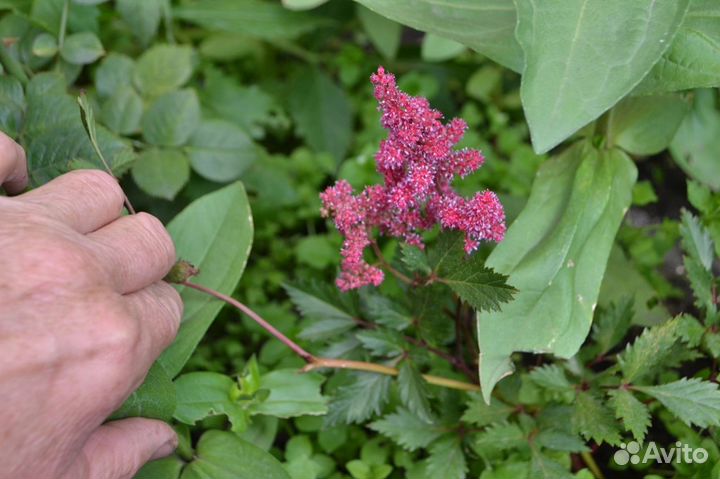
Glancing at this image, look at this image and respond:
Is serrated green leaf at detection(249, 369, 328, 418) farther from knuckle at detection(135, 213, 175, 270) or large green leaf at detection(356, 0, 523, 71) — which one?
large green leaf at detection(356, 0, 523, 71)

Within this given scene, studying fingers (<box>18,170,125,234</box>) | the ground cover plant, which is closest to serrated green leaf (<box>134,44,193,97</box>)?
the ground cover plant

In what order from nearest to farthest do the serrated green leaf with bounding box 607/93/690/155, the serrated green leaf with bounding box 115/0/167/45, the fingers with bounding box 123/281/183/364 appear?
the fingers with bounding box 123/281/183/364 < the serrated green leaf with bounding box 607/93/690/155 < the serrated green leaf with bounding box 115/0/167/45

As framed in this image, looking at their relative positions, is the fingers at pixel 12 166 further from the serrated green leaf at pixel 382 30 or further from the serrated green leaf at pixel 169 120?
the serrated green leaf at pixel 382 30

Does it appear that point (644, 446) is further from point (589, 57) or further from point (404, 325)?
point (589, 57)

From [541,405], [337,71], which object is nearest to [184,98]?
[337,71]

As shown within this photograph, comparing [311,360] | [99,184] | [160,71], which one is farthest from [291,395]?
[160,71]

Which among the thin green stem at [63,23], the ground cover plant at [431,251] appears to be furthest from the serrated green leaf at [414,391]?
the thin green stem at [63,23]
